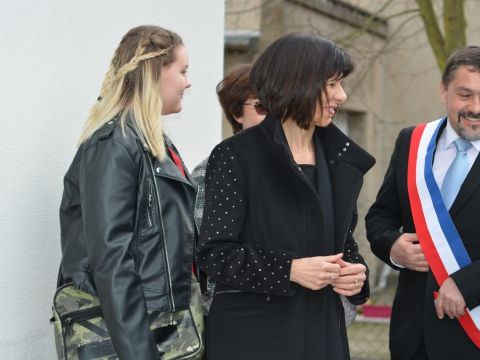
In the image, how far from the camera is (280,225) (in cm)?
252

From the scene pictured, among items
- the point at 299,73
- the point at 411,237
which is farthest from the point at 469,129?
the point at 299,73

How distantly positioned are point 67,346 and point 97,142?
0.68 meters

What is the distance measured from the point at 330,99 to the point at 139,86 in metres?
0.69

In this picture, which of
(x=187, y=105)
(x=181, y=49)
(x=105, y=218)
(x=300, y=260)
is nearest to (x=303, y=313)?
(x=300, y=260)

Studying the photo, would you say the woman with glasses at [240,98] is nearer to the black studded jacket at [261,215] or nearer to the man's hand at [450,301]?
the black studded jacket at [261,215]

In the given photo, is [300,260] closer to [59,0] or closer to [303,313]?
[303,313]

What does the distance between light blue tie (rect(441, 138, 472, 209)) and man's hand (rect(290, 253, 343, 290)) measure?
32.9 inches

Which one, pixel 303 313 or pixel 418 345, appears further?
pixel 418 345

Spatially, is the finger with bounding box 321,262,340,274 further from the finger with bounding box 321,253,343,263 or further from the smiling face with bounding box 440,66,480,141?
the smiling face with bounding box 440,66,480,141

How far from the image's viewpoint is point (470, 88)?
10.1 feet

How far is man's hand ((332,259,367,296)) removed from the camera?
2.53 meters

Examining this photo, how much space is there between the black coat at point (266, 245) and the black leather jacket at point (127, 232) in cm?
12

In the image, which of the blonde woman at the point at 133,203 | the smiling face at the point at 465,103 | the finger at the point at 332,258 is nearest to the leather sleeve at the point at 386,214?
the smiling face at the point at 465,103

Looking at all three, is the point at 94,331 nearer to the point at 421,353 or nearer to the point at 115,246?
the point at 115,246
